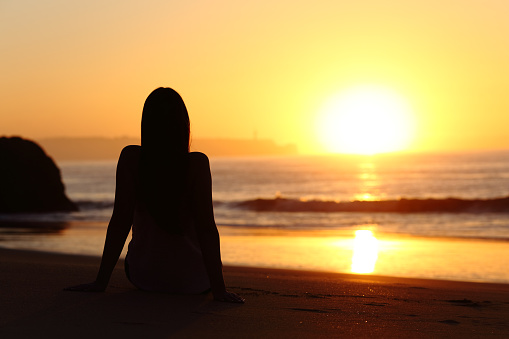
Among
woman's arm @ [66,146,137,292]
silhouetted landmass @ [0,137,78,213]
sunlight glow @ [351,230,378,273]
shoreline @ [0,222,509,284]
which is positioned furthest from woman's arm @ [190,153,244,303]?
silhouetted landmass @ [0,137,78,213]

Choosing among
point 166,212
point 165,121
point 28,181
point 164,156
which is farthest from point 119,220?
point 28,181

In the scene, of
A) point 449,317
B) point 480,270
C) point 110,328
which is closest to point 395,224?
point 480,270

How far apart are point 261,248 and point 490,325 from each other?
9176 mm

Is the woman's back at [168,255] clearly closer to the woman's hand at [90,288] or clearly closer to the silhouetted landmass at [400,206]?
the woman's hand at [90,288]

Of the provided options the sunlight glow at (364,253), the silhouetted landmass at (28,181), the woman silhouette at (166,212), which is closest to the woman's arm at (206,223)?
the woman silhouette at (166,212)

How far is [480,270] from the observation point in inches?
394

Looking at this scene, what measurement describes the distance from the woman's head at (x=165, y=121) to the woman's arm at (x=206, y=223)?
0.18 metres

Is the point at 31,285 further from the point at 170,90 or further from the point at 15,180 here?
the point at 15,180

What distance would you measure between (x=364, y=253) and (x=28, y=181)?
26400 mm

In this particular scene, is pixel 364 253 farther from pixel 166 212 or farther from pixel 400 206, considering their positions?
pixel 400 206

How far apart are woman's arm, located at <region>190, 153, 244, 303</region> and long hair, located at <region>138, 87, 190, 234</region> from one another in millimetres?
95

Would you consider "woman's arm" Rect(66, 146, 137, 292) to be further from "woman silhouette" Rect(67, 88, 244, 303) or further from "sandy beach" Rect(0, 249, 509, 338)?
"sandy beach" Rect(0, 249, 509, 338)

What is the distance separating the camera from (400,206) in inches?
1249

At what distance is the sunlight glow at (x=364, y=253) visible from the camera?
10.2 metres
